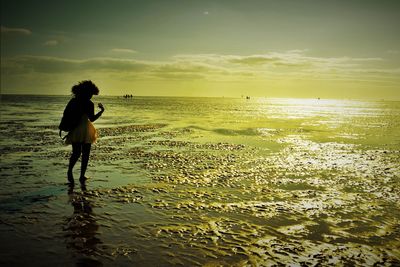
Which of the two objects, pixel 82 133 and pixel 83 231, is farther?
pixel 82 133

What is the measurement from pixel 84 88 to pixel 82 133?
1505 millimetres

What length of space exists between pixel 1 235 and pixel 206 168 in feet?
27.0

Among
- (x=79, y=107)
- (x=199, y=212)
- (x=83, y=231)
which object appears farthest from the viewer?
(x=79, y=107)

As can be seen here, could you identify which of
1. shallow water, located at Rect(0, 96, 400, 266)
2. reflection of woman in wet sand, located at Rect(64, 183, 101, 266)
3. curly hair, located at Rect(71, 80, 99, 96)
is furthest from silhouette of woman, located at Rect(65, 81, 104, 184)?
reflection of woman in wet sand, located at Rect(64, 183, 101, 266)

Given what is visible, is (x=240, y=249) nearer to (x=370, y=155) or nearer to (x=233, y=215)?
(x=233, y=215)

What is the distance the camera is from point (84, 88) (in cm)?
985

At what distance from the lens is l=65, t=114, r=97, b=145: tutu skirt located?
9.73 meters

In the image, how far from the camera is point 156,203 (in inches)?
328

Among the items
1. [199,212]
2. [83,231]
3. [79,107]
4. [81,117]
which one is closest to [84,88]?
[79,107]

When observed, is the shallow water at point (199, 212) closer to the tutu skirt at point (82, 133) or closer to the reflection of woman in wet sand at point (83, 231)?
the reflection of woman in wet sand at point (83, 231)

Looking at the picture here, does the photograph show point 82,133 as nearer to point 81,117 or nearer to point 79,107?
point 81,117

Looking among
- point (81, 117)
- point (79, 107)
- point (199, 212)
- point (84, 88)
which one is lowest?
point (199, 212)

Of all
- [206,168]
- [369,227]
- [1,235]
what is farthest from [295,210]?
[1,235]

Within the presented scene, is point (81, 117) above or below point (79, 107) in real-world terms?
below
